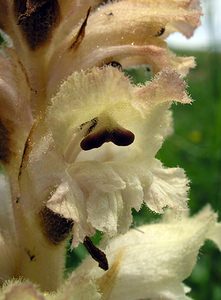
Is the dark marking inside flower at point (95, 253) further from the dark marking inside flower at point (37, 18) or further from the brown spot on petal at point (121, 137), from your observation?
the dark marking inside flower at point (37, 18)

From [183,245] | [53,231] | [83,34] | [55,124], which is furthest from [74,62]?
[183,245]

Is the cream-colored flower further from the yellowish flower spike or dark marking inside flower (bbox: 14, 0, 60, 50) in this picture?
dark marking inside flower (bbox: 14, 0, 60, 50)

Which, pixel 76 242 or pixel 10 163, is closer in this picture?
pixel 76 242

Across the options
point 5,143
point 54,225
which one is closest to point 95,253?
point 54,225

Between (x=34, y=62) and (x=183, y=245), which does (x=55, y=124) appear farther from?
(x=183, y=245)

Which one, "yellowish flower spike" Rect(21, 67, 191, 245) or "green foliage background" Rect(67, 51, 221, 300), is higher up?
"yellowish flower spike" Rect(21, 67, 191, 245)

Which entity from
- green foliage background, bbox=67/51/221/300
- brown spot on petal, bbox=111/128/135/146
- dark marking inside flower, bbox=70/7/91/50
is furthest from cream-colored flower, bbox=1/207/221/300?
green foliage background, bbox=67/51/221/300

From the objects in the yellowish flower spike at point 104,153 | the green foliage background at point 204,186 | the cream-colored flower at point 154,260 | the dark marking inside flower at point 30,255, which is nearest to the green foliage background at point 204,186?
the green foliage background at point 204,186

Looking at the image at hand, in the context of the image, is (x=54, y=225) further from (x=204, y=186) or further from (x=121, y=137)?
(x=204, y=186)
